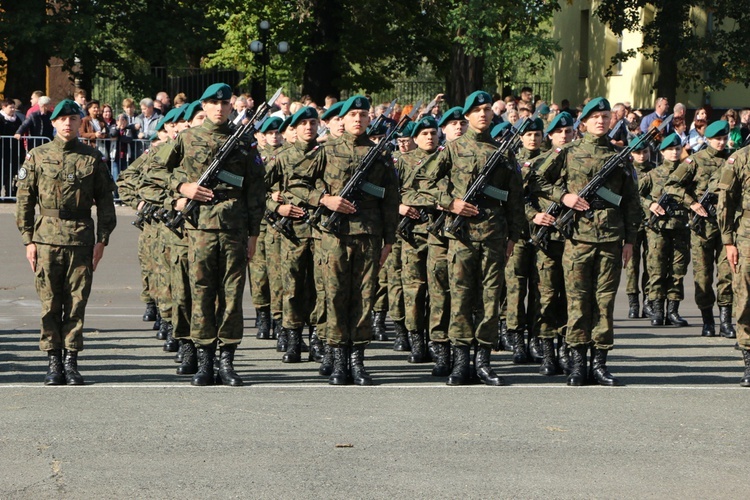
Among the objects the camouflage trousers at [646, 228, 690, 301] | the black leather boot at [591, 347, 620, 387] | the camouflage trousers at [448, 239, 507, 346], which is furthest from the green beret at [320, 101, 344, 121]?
the camouflage trousers at [646, 228, 690, 301]

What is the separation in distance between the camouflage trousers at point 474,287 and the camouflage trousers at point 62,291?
2.72 m

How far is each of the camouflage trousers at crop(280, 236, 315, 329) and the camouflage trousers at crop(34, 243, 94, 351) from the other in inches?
87.9

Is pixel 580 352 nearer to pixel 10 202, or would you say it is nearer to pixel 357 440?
pixel 357 440

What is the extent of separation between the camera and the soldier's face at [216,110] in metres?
10.6

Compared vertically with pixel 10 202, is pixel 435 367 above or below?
below

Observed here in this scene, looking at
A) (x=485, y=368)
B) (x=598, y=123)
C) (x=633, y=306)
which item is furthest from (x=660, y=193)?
(x=485, y=368)

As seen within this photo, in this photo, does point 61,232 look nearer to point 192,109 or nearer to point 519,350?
point 192,109

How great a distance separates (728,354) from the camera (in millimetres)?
13109

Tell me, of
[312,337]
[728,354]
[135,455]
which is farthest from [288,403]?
[728,354]

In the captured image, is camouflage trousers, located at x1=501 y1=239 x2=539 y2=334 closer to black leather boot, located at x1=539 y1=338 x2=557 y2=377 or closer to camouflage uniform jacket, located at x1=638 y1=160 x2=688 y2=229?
black leather boot, located at x1=539 y1=338 x2=557 y2=377

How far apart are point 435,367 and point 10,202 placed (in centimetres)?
1282

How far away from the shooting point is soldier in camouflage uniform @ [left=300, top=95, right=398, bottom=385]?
10906 mm

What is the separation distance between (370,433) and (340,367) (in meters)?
2.14

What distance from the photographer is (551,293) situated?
466 inches
